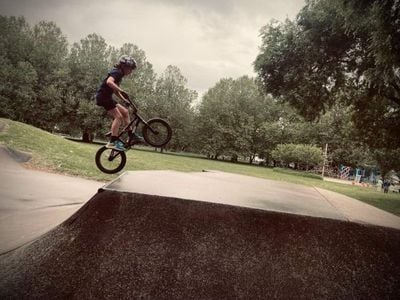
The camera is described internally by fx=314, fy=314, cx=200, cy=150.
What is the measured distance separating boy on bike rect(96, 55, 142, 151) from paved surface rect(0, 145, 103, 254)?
189 centimetres

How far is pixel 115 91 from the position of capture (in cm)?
512

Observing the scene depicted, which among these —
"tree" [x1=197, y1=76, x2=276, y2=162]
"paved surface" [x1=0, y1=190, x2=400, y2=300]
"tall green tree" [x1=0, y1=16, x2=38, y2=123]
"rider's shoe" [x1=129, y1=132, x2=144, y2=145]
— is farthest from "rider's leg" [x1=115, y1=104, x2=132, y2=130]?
"tree" [x1=197, y1=76, x2=276, y2=162]

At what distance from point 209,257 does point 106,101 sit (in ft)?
10.4

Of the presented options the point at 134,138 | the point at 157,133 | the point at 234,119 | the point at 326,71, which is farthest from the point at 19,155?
the point at 234,119

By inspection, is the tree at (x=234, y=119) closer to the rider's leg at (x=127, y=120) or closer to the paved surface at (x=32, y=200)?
the paved surface at (x=32, y=200)

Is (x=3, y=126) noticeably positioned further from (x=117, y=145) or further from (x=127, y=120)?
(x=127, y=120)

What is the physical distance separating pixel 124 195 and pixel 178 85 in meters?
41.9

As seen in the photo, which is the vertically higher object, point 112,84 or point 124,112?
point 112,84

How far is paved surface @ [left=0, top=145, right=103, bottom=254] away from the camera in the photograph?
529 centimetres

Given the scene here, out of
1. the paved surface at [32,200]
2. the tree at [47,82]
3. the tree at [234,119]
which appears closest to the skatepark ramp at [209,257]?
the paved surface at [32,200]

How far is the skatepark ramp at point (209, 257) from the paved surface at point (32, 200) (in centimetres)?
145

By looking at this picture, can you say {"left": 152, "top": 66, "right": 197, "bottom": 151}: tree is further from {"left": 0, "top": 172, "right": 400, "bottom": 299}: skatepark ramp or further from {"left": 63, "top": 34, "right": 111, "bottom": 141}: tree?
{"left": 0, "top": 172, "right": 400, "bottom": 299}: skatepark ramp

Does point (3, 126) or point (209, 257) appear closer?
point (209, 257)

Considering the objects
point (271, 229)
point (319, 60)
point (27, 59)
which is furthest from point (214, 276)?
point (27, 59)
